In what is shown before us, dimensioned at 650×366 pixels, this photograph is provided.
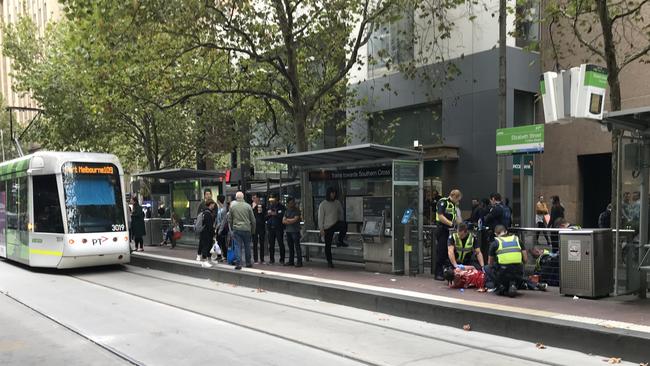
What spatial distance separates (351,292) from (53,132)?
21.5m

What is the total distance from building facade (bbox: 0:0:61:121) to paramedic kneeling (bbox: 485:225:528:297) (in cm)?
5840

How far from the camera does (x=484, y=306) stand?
8016 mm

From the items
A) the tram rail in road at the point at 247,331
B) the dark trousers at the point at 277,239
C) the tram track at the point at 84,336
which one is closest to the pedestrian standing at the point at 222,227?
the dark trousers at the point at 277,239

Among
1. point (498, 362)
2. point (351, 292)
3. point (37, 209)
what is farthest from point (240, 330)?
point (37, 209)

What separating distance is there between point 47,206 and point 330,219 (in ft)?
23.4

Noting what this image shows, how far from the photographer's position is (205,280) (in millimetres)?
13258

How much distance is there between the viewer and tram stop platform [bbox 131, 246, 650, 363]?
256 inches

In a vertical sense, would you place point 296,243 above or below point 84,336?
above

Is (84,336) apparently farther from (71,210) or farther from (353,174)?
(353,174)

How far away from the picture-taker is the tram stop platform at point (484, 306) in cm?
650

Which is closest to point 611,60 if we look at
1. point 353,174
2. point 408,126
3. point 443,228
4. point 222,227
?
point 443,228

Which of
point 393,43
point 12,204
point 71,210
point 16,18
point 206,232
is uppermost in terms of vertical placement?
point 16,18

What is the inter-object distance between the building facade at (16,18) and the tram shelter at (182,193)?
44.3m

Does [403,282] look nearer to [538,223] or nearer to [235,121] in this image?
[538,223]
